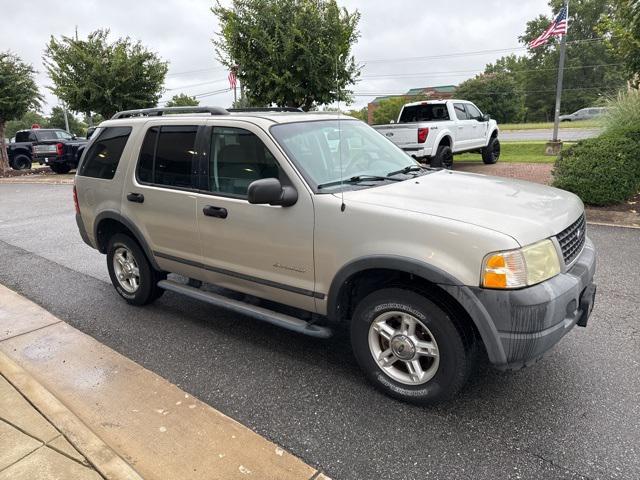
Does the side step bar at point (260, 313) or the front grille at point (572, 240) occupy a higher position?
the front grille at point (572, 240)

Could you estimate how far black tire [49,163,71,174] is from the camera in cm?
2006

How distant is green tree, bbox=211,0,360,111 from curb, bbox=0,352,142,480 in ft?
31.3

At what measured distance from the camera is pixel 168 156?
4188 mm

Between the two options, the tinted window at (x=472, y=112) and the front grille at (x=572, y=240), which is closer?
the front grille at (x=572, y=240)

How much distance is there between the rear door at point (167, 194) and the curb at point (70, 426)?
A: 1.40m

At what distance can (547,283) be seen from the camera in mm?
2666

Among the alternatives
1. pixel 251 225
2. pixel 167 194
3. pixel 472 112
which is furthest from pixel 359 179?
pixel 472 112

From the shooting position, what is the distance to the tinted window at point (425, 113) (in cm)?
1255

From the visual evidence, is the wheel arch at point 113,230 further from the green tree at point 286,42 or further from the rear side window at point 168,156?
the green tree at point 286,42

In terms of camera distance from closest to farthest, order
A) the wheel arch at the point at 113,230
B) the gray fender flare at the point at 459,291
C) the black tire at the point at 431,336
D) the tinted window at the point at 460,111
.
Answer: the gray fender flare at the point at 459,291
the black tire at the point at 431,336
the wheel arch at the point at 113,230
the tinted window at the point at 460,111

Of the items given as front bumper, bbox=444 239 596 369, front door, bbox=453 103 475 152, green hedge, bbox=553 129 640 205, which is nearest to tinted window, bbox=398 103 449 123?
front door, bbox=453 103 475 152

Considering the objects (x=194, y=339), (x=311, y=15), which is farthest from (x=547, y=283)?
(x=311, y=15)

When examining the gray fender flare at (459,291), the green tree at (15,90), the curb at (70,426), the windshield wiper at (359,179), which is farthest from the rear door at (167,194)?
the green tree at (15,90)

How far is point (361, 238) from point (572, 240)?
1.34m
